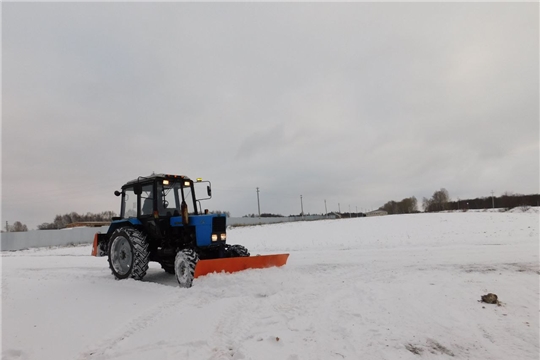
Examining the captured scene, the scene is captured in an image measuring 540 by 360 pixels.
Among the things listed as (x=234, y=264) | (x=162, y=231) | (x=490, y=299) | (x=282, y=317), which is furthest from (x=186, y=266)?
(x=490, y=299)

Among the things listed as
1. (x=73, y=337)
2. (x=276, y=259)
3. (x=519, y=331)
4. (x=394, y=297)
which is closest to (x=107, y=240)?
(x=276, y=259)

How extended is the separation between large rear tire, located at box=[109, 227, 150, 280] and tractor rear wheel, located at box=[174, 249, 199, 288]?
1099mm

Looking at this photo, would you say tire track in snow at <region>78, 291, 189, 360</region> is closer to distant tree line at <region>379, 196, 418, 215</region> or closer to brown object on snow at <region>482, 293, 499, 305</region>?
brown object on snow at <region>482, 293, 499, 305</region>

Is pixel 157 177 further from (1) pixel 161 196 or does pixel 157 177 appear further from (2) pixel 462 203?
(2) pixel 462 203

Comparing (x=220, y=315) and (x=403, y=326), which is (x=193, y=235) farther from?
(x=403, y=326)

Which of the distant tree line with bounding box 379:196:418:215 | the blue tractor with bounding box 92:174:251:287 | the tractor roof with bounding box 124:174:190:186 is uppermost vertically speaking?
the tractor roof with bounding box 124:174:190:186

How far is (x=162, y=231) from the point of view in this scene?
→ 8109 mm

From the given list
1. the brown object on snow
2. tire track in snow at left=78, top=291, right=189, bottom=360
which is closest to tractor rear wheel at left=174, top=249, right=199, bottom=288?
tire track in snow at left=78, top=291, right=189, bottom=360

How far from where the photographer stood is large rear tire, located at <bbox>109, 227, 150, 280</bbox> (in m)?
7.58

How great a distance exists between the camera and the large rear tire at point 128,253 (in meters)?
7.58

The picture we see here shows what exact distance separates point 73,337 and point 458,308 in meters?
5.21

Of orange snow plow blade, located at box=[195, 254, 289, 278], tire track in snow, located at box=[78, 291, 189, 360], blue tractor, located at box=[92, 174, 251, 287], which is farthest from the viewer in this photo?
blue tractor, located at box=[92, 174, 251, 287]

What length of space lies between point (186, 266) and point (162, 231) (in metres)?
1.70

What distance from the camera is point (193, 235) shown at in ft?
24.9
